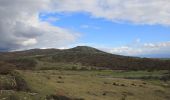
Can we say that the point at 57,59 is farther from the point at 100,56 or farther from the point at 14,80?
the point at 14,80

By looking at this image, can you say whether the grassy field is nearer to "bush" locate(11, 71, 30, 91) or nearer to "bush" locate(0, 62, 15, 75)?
"bush" locate(11, 71, 30, 91)

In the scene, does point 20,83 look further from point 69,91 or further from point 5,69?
point 69,91

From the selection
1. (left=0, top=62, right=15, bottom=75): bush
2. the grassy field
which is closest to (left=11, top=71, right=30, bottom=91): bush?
the grassy field

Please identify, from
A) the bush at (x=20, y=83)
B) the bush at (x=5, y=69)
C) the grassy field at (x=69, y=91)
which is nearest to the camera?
the grassy field at (x=69, y=91)

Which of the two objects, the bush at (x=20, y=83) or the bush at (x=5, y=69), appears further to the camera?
the bush at (x=5, y=69)

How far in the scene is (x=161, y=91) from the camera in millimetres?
46250

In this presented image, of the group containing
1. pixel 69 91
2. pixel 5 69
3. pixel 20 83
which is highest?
pixel 5 69

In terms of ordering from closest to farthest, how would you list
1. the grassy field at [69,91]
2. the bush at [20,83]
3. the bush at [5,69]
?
the grassy field at [69,91] < the bush at [20,83] < the bush at [5,69]

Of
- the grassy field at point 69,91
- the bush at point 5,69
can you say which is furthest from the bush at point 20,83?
the bush at point 5,69

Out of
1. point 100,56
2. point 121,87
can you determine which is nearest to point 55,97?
point 121,87

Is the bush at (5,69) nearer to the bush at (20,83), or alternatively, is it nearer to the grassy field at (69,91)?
the bush at (20,83)

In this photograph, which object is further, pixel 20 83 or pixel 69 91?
pixel 69 91

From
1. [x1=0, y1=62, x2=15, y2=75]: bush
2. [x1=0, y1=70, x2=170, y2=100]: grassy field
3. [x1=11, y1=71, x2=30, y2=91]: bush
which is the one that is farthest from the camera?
[x1=0, y1=62, x2=15, y2=75]: bush

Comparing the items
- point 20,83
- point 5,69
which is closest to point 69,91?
point 20,83
